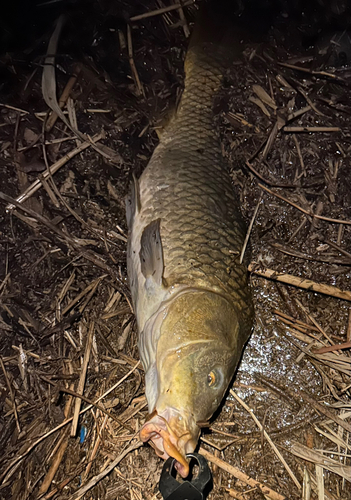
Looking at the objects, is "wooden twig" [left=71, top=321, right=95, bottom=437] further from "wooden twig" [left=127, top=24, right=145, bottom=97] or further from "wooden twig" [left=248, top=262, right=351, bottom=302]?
"wooden twig" [left=127, top=24, right=145, bottom=97]

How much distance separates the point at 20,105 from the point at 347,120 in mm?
2679

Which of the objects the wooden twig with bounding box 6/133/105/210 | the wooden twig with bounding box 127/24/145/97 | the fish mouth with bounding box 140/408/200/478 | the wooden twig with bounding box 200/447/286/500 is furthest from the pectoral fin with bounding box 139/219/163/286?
the wooden twig with bounding box 200/447/286/500

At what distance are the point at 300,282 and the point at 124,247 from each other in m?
1.38

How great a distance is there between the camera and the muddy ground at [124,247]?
2.40 m

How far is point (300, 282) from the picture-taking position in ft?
8.49

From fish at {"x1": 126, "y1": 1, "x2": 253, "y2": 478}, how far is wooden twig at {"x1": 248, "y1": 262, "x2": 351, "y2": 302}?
425mm

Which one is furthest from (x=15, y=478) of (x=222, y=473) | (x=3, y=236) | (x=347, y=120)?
(x=347, y=120)

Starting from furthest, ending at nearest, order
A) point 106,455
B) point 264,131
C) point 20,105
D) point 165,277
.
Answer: point 264,131 < point 20,105 < point 106,455 < point 165,277

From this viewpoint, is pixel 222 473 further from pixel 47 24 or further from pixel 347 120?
pixel 47 24

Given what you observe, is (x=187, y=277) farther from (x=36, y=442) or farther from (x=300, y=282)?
(x=36, y=442)

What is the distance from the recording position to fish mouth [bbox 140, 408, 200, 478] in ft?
5.31

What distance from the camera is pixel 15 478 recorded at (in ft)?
7.48

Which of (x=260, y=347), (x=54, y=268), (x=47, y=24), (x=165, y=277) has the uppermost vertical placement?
(x=47, y=24)

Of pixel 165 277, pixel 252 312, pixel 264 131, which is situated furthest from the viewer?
pixel 264 131
